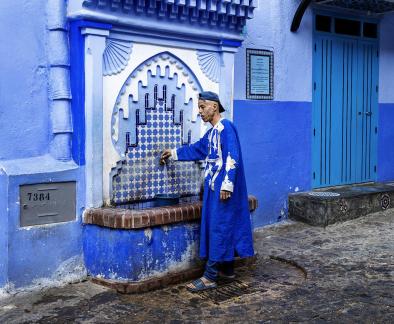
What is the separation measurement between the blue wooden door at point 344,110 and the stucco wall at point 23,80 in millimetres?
4181

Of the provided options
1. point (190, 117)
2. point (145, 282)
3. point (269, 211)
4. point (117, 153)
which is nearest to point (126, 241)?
point (145, 282)

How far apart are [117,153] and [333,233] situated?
3.18 metres

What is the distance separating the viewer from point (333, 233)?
7.20 meters

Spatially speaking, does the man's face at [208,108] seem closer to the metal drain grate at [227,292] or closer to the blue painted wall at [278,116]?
the metal drain grate at [227,292]

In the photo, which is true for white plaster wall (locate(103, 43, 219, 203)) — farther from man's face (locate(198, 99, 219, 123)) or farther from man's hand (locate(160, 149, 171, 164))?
man's face (locate(198, 99, 219, 123))

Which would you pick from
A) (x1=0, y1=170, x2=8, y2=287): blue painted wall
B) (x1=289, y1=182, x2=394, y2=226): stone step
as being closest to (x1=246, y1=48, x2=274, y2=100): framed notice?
(x1=289, y1=182, x2=394, y2=226): stone step

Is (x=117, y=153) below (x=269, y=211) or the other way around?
the other way around

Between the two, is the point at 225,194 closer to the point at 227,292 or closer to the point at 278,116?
the point at 227,292

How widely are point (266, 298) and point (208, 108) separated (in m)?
1.73

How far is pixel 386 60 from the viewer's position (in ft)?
29.5

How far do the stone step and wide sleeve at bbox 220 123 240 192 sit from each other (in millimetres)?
2727

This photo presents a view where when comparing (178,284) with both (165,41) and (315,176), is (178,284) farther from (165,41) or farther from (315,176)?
(315,176)

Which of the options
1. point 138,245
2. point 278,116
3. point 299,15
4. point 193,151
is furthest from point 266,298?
point 299,15

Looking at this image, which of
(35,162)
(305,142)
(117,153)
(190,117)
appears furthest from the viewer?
(305,142)
